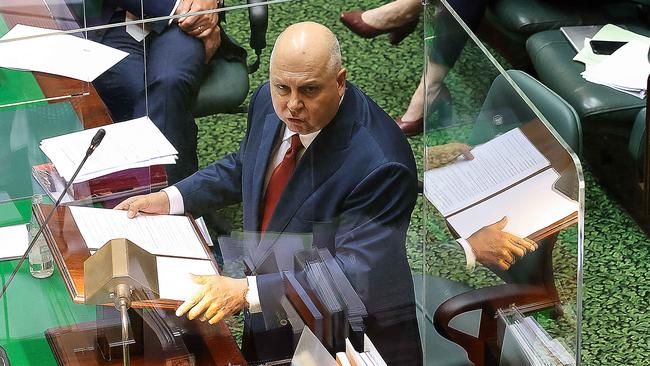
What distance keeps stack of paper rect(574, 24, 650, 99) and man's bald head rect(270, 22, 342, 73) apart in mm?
1800

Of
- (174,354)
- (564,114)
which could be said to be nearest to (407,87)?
(564,114)

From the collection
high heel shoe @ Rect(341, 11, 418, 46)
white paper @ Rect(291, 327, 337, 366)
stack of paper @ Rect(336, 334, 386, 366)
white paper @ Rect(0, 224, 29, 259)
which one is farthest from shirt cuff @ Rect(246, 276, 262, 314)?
high heel shoe @ Rect(341, 11, 418, 46)

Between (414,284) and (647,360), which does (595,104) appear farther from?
(414,284)

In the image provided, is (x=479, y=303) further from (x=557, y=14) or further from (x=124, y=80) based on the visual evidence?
(x=557, y=14)

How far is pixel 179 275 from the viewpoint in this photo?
2.75 metres

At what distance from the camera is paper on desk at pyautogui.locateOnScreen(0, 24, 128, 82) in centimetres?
307

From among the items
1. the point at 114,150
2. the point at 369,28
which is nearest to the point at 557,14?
the point at 369,28

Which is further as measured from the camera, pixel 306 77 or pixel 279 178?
pixel 279 178

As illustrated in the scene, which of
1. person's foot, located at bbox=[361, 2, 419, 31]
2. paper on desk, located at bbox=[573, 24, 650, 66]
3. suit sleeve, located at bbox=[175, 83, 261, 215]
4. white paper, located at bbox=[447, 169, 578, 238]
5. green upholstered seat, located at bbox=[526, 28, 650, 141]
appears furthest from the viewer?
paper on desk, located at bbox=[573, 24, 650, 66]

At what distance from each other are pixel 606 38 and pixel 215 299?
2.34 m

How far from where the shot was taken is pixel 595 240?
4289 millimetres

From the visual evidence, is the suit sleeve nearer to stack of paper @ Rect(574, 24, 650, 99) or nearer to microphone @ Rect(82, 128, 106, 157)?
microphone @ Rect(82, 128, 106, 157)

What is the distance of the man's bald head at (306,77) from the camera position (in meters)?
2.77

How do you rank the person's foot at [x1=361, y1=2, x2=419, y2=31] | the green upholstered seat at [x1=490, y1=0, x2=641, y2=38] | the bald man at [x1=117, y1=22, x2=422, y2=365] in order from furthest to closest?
the green upholstered seat at [x1=490, y1=0, x2=641, y2=38] < the person's foot at [x1=361, y1=2, x2=419, y2=31] < the bald man at [x1=117, y1=22, x2=422, y2=365]
